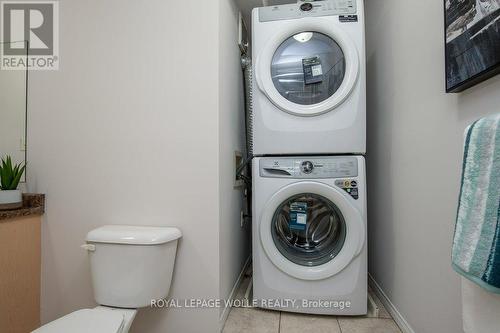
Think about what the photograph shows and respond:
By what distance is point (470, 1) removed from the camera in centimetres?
75

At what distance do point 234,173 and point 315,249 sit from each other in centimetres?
66

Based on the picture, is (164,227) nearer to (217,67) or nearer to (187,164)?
(187,164)

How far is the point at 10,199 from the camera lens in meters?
1.25

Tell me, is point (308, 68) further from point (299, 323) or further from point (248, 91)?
point (299, 323)

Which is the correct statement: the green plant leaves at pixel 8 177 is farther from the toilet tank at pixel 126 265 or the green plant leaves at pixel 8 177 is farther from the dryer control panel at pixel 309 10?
the dryer control panel at pixel 309 10

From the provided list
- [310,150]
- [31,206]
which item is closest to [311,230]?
[310,150]

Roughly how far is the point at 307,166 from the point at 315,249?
50 centimetres

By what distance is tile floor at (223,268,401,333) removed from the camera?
1.27 meters

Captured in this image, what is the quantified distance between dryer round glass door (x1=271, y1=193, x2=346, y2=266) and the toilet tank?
0.63 m

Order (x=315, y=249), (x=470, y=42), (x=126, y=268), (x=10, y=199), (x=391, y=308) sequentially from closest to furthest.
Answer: (x=470, y=42) → (x=126, y=268) → (x=10, y=199) → (x=391, y=308) → (x=315, y=249)

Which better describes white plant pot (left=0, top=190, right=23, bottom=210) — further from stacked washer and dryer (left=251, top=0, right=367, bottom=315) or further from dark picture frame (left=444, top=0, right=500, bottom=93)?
dark picture frame (left=444, top=0, right=500, bottom=93)

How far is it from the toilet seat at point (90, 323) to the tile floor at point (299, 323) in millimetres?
530

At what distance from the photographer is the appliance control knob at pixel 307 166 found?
4.47 feet

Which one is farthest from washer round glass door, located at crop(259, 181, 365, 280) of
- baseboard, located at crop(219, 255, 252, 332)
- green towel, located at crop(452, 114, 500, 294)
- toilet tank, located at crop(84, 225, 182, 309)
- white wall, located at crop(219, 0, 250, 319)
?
green towel, located at crop(452, 114, 500, 294)
